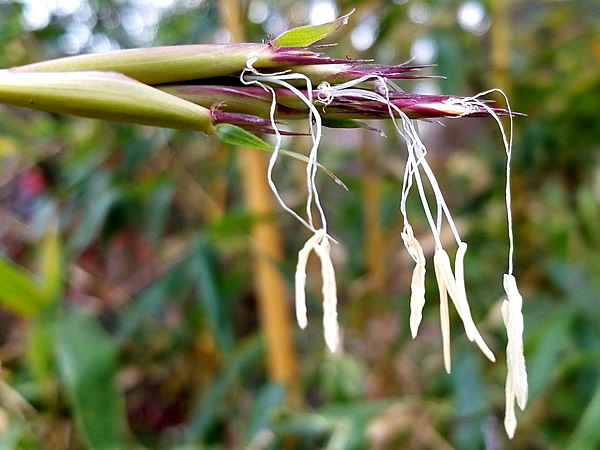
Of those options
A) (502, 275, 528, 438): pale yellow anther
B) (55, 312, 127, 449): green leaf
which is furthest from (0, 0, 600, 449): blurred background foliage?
(502, 275, 528, 438): pale yellow anther

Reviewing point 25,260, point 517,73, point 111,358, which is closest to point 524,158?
point 517,73

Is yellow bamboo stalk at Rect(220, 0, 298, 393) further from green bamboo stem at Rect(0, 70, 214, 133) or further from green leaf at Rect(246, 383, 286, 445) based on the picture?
green bamboo stem at Rect(0, 70, 214, 133)

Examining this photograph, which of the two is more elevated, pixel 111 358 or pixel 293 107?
pixel 293 107

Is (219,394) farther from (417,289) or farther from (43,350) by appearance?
(417,289)

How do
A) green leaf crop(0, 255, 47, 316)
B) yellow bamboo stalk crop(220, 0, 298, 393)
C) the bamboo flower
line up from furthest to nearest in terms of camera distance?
yellow bamboo stalk crop(220, 0, 298, 393)
green leaf crop(0, 255, 47, 316)
the bamboo flower

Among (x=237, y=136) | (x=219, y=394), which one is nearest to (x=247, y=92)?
(x=237, y=136)

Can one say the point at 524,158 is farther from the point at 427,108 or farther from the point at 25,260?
the point at 25,260
